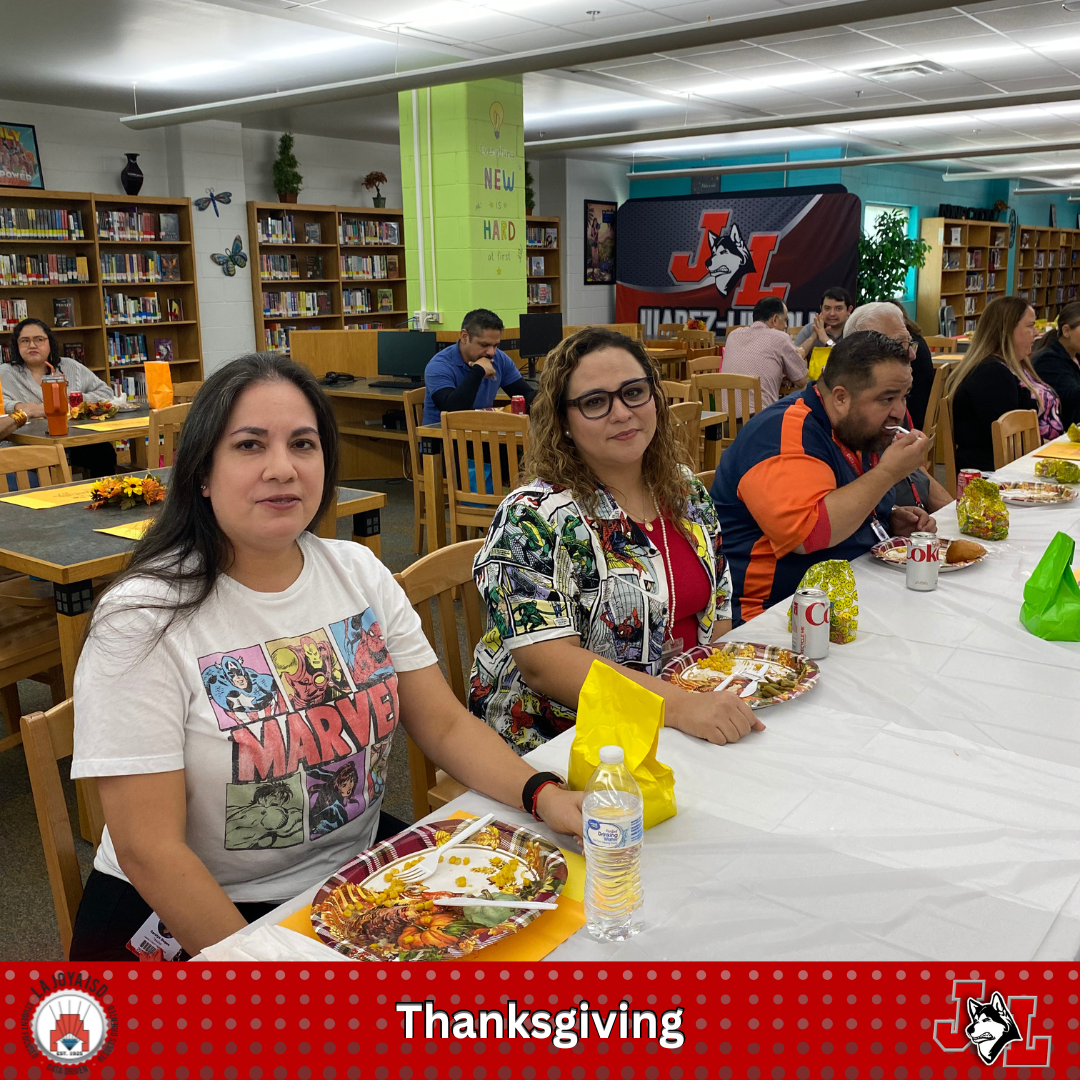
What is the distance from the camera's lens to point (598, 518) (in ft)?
5.80

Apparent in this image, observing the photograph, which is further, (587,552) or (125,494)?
(125,494)

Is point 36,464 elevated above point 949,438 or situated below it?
above

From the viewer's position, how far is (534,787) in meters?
1.21

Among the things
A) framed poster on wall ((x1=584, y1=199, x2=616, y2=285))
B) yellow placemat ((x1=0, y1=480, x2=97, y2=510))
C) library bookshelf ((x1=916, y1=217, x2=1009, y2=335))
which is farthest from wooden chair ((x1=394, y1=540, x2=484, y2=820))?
library bookshelf ((x1=916, y1=217, x2=1009, y2=335))

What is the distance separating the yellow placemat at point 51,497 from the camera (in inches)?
110

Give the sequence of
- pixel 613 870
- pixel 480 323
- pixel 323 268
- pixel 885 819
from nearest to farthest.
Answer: pixel 613 870 < pixel 885 819 < pixel 480 323 < pixel 323 268

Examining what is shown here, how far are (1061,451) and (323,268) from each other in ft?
24.5

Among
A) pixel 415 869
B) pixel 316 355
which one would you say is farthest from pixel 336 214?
pixel 415 869

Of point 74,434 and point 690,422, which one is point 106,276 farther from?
point 690,422

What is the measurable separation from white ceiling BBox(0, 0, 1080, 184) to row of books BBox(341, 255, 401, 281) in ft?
3.79

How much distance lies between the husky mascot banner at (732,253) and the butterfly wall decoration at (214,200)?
230 inches

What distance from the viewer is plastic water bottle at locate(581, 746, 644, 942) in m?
0.98

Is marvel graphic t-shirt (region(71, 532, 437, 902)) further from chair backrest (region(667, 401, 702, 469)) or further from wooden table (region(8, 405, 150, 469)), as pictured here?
wooden table (region(8, 405, 150, 469))

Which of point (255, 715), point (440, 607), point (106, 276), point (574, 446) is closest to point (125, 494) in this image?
point (440, 607)
